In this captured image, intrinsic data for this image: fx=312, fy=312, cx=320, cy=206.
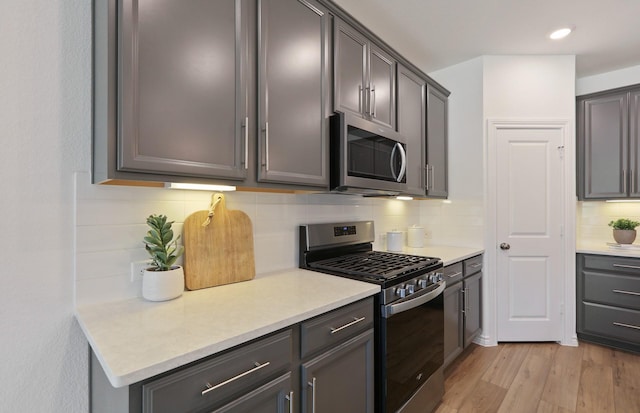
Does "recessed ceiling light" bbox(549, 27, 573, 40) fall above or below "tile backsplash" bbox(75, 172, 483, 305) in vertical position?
above

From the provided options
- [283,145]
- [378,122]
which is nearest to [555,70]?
[378,122]

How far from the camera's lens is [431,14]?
2281 mm

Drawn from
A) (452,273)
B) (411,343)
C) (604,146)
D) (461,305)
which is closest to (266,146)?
(411,343)

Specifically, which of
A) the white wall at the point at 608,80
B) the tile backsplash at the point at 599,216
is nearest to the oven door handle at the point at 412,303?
the tile backsplash at the point at 599,216

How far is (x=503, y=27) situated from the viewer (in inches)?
96.4

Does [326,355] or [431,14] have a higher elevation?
[431,14]

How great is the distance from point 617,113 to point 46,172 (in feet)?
14.4

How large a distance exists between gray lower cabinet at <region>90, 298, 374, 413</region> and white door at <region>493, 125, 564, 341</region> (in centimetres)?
207

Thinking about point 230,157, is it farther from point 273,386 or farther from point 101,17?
point 273,386

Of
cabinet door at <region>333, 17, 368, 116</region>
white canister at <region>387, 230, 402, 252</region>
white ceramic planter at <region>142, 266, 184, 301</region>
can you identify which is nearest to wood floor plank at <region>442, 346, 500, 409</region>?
white canister at <region>387, 230, 402, 252</region>

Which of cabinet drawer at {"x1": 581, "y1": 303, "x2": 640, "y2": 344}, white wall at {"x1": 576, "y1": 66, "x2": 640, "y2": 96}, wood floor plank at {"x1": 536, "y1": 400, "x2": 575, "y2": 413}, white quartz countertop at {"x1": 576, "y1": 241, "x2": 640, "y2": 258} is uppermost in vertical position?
white wall at {"x1": 576, "y1": 66, "x2": 640, "y2": 96}

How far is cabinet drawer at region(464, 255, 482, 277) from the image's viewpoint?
259cm

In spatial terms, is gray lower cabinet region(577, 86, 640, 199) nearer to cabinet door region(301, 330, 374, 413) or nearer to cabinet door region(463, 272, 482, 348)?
cabinet door region(463, 272, 482, 348)

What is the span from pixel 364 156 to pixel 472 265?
5.10 ft
